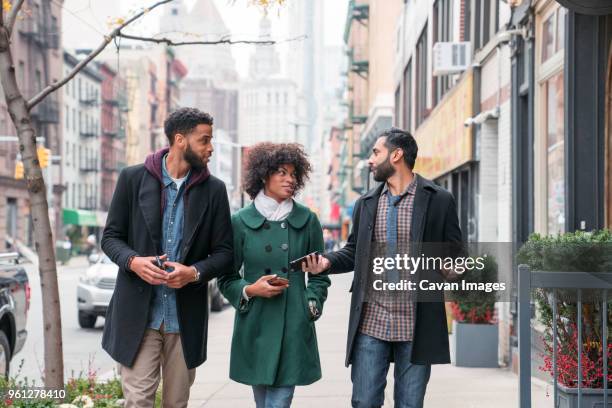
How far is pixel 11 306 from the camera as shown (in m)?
8.73

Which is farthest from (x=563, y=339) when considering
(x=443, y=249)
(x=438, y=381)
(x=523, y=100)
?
(x=523, y=100)

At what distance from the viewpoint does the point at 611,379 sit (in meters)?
5.45

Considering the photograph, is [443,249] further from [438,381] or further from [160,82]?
[160,82]

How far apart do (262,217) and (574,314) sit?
185 cm

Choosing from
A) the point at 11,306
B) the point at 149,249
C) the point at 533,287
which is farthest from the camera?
the point at 11,306

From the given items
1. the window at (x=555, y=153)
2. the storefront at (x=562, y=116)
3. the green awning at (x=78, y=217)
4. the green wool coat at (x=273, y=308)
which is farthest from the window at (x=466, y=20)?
the green awning at (x=78, y=217)

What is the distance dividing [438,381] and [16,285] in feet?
14.2

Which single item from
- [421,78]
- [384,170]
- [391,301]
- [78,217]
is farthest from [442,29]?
[78,217]

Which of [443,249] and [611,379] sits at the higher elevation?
[443,249]

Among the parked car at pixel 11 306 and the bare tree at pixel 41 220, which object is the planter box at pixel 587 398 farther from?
the parked car at pixel 11 306

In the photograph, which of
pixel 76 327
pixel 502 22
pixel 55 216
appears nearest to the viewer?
pixel 502 22

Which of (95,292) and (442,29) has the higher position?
(442,29)

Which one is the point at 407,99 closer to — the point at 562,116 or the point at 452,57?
the point at 452,57

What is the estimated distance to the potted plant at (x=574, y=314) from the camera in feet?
17.6
